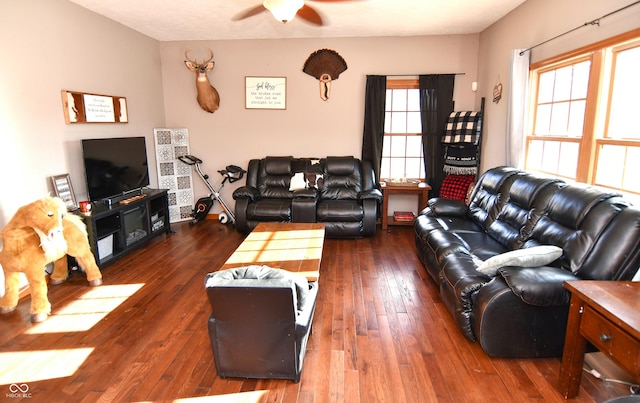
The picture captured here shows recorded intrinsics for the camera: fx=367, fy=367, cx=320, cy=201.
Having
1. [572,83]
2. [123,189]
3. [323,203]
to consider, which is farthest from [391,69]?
[123,189]

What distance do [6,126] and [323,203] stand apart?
3.27m

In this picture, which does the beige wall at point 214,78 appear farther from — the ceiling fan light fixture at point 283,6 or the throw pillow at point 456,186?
the ceiling fan light fixture at point 283,6

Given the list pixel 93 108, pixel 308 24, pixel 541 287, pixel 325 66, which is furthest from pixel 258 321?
pixel 325 66

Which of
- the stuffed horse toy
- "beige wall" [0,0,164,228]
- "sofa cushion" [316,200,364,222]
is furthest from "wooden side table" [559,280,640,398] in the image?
"beige wall" [0,0,164,228]

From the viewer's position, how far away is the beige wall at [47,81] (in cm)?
311

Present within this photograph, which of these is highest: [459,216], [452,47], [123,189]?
[452,47]

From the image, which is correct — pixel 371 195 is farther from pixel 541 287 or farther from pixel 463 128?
pixel 541 287

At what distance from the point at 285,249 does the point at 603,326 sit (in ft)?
7.01

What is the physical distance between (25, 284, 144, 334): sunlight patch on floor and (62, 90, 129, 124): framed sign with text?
183 cm

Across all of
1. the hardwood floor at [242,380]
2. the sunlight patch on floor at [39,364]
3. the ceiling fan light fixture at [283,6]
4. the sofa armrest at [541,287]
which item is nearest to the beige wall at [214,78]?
the hardwood floor at [242,380]

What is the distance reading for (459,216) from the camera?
4.01 meters

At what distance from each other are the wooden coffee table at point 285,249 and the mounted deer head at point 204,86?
2570mm

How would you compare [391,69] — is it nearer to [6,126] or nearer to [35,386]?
[6,126]

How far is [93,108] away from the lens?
4117mm
